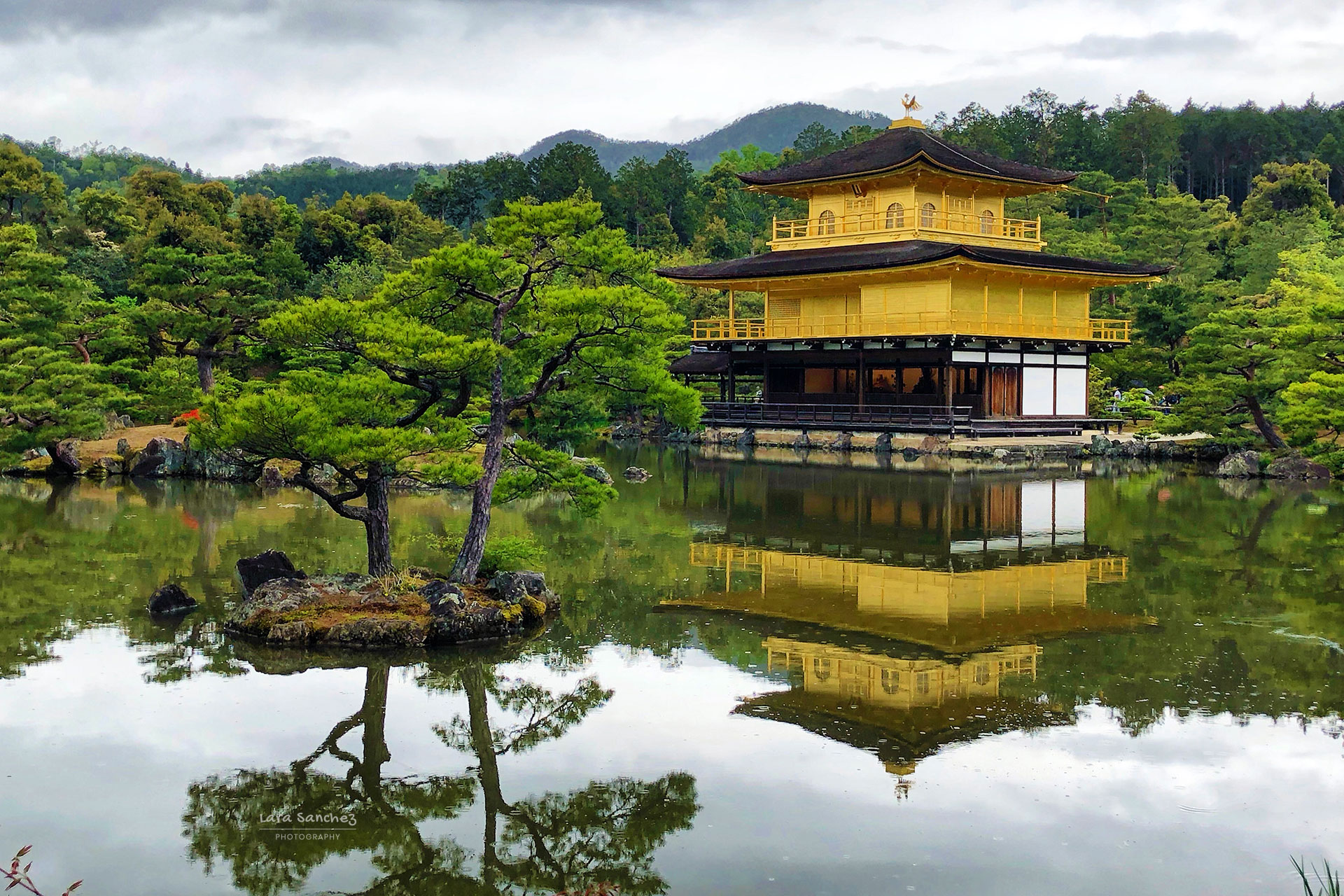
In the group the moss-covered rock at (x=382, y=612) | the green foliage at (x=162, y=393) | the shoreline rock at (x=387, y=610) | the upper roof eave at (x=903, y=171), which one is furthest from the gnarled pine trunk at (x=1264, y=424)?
the green foliage at (x=162, y=393)

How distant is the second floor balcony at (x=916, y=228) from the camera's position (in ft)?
131

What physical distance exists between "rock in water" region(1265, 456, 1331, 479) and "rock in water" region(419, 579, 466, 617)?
2225cm

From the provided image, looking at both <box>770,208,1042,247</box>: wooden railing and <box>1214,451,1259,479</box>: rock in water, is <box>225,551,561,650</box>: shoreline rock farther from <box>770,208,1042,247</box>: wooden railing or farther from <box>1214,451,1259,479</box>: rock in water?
<box>770,208,1042,247</box>: wooden railing

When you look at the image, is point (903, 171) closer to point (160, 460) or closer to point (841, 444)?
point (841, 444)

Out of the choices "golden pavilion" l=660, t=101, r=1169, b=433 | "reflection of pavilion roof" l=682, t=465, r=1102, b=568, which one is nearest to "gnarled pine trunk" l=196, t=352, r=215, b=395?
"reflection of pavilion roof" l=682, t=465, r=1102, b=568

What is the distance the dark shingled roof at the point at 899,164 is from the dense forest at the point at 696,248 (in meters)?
5.81

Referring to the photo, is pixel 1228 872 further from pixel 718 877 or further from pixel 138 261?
pixel 138 261

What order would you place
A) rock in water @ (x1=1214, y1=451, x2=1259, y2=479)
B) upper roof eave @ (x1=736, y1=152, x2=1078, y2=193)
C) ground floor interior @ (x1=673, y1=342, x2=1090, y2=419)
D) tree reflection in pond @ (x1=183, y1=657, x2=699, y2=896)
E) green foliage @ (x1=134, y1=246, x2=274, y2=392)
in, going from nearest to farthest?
1. tree reflection in pond @ (x1=183, y1=657, x2=699, y2=896)
2. rock in water @ (x1=1214, y1=451, x2=1259, y2=479)
3. green foliage @ (x1=134, y1=246, x2=274, y2=392)
4. ground floor interior @ (x1=673, y1=342, x2=1090, y2=419)
5. upper roof eave @ (x1=736, y1=152, x2=1078, y2=193)

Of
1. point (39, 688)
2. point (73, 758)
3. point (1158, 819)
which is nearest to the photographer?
point (1158, 819)

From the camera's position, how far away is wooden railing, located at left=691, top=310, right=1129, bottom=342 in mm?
36156

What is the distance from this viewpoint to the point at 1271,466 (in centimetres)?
2838

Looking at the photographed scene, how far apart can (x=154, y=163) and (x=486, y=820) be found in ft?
463

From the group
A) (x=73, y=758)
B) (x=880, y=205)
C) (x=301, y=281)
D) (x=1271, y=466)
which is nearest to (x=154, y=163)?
(x=301, y=281)

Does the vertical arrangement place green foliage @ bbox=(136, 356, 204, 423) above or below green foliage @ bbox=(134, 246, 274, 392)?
below
